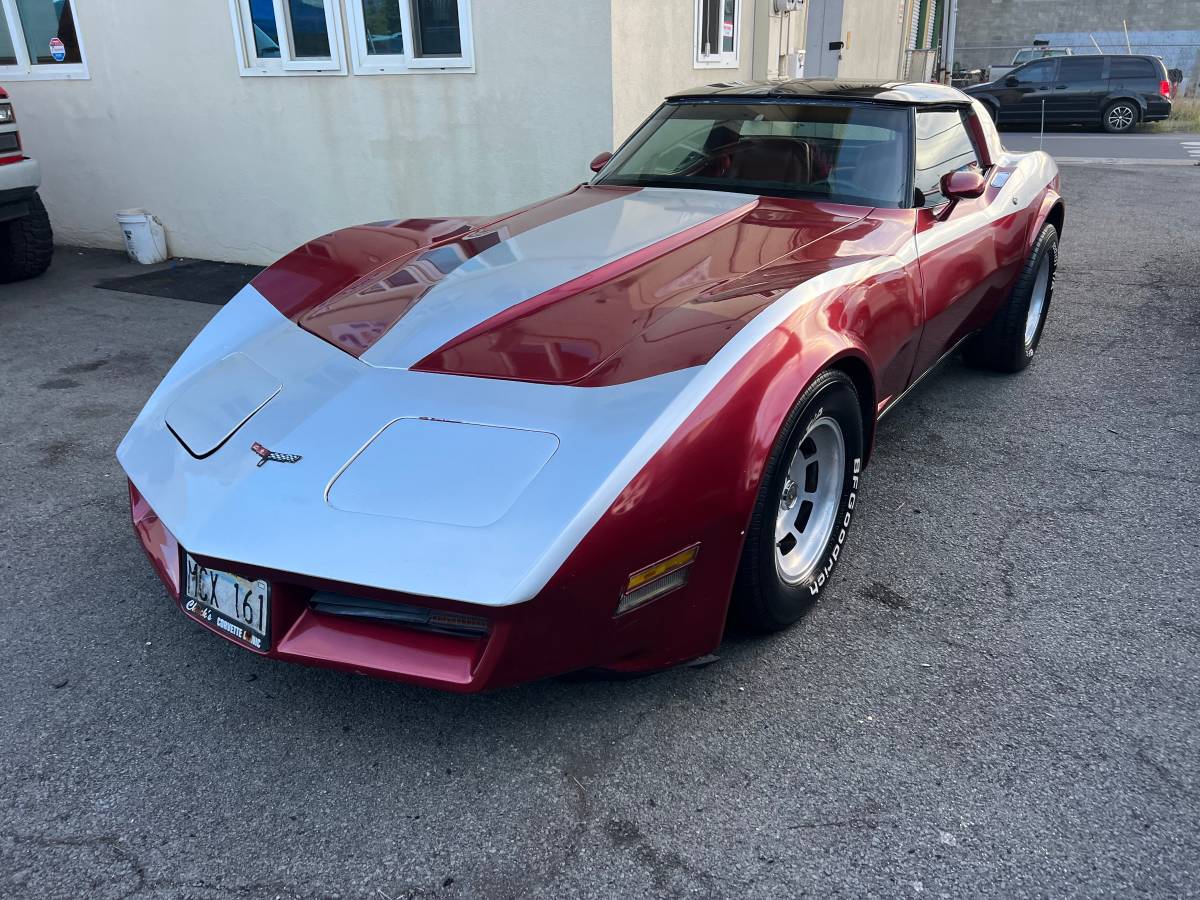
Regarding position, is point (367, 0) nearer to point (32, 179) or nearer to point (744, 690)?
point (32, 179)

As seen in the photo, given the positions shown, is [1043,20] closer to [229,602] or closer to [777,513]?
[777,513]

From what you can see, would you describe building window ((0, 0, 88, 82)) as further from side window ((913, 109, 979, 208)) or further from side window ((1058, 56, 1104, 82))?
side window ((1058, 56, 1104, 82))

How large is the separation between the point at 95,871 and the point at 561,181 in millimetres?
4882

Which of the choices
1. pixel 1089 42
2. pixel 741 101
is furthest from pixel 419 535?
pixel 1089 42

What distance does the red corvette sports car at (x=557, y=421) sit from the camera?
6.13 feet

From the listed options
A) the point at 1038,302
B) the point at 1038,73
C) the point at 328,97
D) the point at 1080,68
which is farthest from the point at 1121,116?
the point at 328,97

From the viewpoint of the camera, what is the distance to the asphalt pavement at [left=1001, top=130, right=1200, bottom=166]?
13.0 metres

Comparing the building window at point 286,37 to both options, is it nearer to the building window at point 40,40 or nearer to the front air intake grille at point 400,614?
the building window at point 40,40

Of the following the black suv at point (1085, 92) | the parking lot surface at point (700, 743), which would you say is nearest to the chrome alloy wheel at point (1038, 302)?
the parking lot surface at point (700, 743)

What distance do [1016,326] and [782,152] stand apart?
1584 millimetres

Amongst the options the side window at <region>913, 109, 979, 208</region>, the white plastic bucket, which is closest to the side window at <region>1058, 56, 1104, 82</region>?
the side window at <region>913, 109, 979, 208</region>

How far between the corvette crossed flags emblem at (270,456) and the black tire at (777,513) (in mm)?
1076

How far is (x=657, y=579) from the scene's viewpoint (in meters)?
1.98

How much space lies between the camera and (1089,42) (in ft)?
98.6
